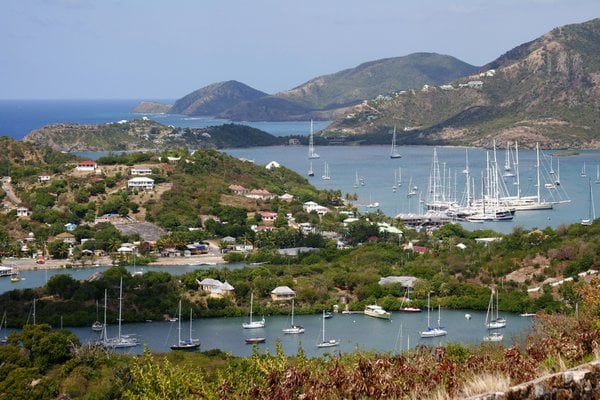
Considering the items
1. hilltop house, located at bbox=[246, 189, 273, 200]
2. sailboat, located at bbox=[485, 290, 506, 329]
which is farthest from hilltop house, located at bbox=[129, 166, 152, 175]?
sailboat, located at bbox=[485, 290, 506, 329]

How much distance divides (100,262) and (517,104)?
240 feet

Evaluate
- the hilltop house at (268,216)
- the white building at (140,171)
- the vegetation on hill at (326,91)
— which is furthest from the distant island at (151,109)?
the hilltop house at (268,216)

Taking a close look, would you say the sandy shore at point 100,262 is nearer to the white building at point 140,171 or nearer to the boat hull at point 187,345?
the boat hull at point 187,345

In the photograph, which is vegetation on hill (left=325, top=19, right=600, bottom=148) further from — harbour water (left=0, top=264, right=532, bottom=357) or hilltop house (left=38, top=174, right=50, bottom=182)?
harbour water (left=0, top=264, right=532, bottom=357)

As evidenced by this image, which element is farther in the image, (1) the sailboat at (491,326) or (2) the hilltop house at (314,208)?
(2) the hilltop house at (314,208)

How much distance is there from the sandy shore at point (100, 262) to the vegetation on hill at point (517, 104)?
55.8m

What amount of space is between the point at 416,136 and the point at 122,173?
188 ft

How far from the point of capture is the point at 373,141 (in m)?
98.3

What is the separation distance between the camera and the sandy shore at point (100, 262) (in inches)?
1261

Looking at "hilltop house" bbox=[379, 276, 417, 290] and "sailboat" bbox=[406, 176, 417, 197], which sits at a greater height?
"sailboat" bbox=[406, 176, 417, 197]

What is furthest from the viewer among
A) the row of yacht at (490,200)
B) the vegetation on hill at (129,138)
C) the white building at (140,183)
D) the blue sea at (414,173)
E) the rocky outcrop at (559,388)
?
the vegetation on hill at (129,138)

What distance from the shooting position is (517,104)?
324 feet

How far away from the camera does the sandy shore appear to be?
3203 centimetres

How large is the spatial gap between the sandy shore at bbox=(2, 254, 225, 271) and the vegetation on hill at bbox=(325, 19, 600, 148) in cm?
5584
